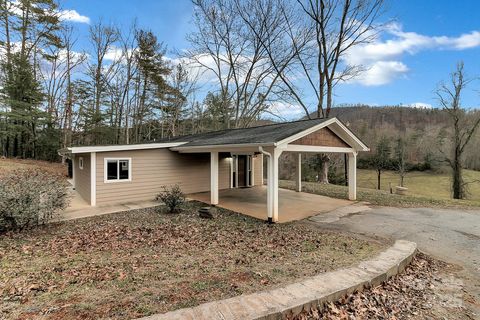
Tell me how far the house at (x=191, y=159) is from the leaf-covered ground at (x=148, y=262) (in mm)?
2282

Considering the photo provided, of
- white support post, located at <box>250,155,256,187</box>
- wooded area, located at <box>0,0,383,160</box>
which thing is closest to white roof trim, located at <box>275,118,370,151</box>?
white support post, located at <box>250,155,256,187</box>

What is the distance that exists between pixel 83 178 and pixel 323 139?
34.0 feet

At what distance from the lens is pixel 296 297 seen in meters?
3.04

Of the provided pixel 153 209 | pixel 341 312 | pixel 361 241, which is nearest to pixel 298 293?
pixel 341 312

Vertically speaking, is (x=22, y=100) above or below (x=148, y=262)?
above

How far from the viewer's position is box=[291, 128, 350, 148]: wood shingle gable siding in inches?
333

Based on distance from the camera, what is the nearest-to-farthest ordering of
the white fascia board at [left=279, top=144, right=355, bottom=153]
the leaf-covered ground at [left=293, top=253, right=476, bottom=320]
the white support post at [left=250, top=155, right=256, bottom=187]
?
1. the leaf-covered ground at [left=293, top=253, right=476, bottom=320]
2. the white fascia board at [left=279, top=144, right=355, bottom=153]
3. the white support post at [left=250, top=155, right=256, bottom=187]

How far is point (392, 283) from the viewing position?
154 inches

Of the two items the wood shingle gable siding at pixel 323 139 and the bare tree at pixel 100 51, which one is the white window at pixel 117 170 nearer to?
the wood shingle gable siding at pixel 323 139

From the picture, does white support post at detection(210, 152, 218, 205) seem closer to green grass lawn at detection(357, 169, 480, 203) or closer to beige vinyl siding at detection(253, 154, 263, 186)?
beige vinyl siding at detection(253, 154, 263, 186)

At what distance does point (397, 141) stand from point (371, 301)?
3427 cm


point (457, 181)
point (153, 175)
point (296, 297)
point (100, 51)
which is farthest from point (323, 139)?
point (100, 51)

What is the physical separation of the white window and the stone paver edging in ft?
28.2

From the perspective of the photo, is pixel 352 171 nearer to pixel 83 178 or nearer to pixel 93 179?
pixel 93 179
